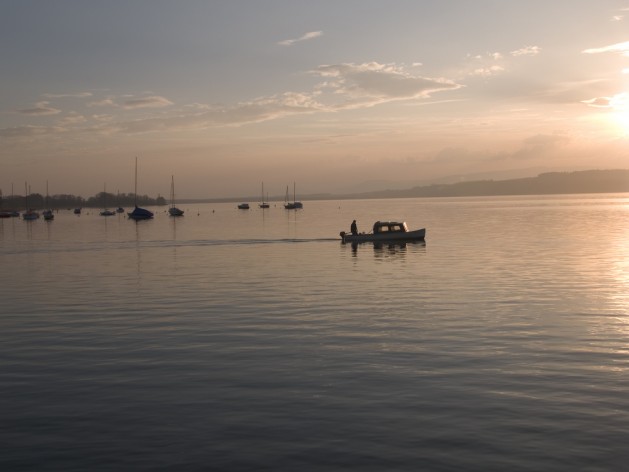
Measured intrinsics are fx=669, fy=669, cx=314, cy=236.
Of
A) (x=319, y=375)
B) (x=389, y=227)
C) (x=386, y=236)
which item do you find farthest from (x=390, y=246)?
(x=319, y=375)

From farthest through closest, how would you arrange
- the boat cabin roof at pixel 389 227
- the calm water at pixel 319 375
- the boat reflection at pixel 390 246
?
1. the boat cabin roof at pixel 389 227
2. the boat reflection at pixel 390 246
3. the calm water at pixel 319 375

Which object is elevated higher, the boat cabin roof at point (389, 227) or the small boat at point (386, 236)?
the boat cabin roof at point (389, 227)

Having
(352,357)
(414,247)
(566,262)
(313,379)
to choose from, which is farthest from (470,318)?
(414,247)

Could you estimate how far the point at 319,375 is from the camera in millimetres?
21031

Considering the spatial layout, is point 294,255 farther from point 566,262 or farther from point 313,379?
point 313,379

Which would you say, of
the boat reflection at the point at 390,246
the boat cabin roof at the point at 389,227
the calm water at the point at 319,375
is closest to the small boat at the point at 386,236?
the boat cabin roof at the point at 389,227

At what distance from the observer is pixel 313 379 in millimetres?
20562

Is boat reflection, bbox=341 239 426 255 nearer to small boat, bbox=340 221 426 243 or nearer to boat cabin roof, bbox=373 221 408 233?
small boat, bbox=340 221 426 243

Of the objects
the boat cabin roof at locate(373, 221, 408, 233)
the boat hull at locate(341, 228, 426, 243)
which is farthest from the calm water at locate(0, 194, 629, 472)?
the boat cabin roof at locate(373, 221, 408, 233)

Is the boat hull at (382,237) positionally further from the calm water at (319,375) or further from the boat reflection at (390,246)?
the calm water at (319,375)

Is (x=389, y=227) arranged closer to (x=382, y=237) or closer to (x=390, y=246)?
(x=382, y=237)

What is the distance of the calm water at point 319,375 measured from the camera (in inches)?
579

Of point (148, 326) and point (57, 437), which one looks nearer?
point (57, 437)

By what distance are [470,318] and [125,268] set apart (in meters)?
37.8
